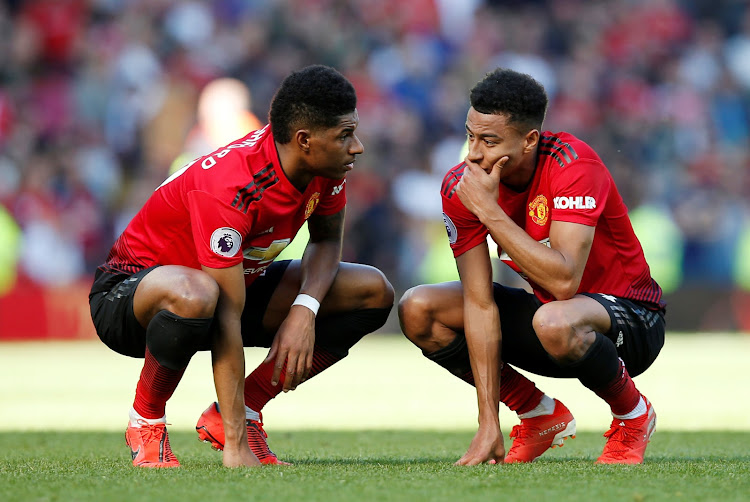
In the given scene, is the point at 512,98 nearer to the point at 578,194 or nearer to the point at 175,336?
the point at 578,194

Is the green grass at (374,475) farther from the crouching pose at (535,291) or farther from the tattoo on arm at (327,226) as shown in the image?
the tattoo on arm at (327,226)

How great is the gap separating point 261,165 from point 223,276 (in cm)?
50

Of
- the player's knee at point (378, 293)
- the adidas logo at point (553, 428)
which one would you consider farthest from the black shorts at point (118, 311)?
the adidas logo at point (553, 428)

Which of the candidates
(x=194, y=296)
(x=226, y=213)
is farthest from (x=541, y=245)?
(x=194, y=296)

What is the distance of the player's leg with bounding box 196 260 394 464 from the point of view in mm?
4949

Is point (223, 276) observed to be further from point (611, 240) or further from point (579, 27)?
point (579, 27)

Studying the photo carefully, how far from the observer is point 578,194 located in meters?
4.47

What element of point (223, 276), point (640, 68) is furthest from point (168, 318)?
point (640, 68)

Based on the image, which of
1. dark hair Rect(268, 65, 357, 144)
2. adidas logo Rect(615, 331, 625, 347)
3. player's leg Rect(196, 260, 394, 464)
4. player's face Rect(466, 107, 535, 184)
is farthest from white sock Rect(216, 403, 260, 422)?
adidas logo Rect(615, 331, 625, 347)

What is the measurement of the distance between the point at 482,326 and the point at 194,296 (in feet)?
4.00

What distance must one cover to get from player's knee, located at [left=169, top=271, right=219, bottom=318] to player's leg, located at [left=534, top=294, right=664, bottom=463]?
1.27m

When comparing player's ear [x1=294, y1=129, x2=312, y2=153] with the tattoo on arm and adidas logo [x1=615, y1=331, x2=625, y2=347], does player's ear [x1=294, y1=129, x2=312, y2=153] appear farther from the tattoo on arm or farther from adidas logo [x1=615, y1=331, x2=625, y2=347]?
adidas logo [x1=615, y1=331, x2=625, y2=347]

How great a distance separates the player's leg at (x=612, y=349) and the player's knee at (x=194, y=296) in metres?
1.27

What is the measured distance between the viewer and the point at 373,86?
15.0m
